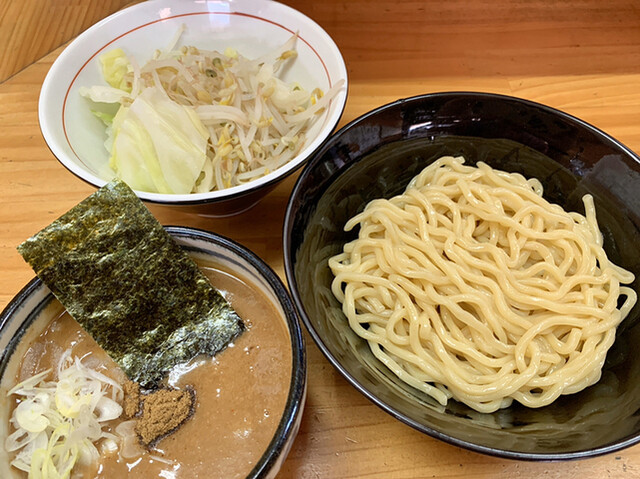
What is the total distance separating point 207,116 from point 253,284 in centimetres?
64

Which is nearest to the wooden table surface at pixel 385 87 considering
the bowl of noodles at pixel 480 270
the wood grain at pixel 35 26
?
the wood grain at pixel 35 26

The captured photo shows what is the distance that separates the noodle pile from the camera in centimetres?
116

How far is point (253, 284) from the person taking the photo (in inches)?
48.1

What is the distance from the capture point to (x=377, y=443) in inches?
47.4

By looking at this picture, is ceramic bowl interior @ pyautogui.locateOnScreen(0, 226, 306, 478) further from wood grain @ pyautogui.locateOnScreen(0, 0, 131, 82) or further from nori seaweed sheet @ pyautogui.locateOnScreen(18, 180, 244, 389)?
wood grain @ pyautogui.locateOnScreen(0, 0, 131, 82)

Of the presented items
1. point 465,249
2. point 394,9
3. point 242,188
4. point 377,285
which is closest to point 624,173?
point 465,249

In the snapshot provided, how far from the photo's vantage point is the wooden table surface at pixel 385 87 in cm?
118

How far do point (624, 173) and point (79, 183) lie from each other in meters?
1.81

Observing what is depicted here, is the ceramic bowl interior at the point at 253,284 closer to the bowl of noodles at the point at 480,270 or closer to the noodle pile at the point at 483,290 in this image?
the bowl of noodles at the point at 480,270

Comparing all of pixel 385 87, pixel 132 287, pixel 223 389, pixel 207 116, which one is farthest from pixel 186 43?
pixel 223 389

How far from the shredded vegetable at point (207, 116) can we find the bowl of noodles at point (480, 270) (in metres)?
0.31

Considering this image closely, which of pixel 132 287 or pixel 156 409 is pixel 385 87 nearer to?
pixel 132 287

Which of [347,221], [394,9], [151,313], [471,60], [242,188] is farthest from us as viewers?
[394,9]

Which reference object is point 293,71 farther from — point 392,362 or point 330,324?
point 392,362
